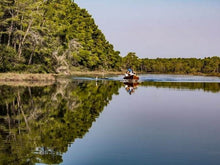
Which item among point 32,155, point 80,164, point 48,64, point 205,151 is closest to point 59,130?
point 32,155

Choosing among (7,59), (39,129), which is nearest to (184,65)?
(7,59)

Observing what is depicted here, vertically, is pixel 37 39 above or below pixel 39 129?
above

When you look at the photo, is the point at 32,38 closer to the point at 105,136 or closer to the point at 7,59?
the point at 7,59

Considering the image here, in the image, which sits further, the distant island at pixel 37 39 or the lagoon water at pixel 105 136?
the distant island at pixel 37 39

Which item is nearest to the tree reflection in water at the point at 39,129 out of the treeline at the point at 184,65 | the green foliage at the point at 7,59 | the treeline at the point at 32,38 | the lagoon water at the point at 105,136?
the lagoon water at the point at 105,136

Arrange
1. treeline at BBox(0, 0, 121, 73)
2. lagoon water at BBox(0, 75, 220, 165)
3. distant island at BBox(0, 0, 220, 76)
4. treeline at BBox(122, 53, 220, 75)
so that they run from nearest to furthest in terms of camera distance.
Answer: lagoon water at BBox(0, 75, 220, 165)
treeline at BBox(0, 0, 121, 73)
distant island at BBox(0, 0, 220, 76)
treeline at BBox(122, 53, 220, 75)

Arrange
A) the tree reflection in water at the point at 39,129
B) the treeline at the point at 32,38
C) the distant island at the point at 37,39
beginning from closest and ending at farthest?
the tree reflection in water at the point at 39,129, the treeline at the point at 32,38, the distant island at the point at 37,39

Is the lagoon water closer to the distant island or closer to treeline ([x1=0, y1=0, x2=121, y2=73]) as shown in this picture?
treeline ([x1=0, y1=0, x2=121, y2=73])

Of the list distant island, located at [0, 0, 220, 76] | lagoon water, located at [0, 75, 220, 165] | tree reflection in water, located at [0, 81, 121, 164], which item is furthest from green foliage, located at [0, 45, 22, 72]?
lagoon water, located at [0, 75, 220, 165]

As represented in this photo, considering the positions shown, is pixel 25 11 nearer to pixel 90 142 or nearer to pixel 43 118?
pixel 43 118

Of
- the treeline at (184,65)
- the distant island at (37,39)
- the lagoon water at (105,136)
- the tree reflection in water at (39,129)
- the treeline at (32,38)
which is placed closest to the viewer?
the lagoon water at (105,136)

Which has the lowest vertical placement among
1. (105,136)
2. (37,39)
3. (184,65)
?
(105,136)

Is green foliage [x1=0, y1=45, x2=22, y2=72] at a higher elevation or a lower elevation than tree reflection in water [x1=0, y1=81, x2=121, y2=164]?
higher

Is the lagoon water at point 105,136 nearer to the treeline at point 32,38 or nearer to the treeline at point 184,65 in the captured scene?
the treeline at point 32,38
